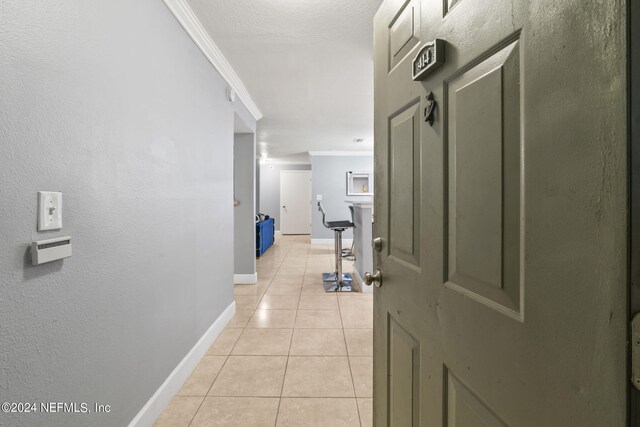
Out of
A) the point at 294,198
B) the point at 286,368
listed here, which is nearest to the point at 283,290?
the point at 286,368

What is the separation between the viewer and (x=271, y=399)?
175cm

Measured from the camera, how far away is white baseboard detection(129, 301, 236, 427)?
149 cm

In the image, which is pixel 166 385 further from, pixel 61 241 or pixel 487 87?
pixel 487 87

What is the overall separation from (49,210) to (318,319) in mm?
2365

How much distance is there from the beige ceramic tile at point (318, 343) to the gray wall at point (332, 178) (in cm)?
524

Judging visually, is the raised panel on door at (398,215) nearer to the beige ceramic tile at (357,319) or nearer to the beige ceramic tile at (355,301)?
the beige ceramic tile at (357,319)

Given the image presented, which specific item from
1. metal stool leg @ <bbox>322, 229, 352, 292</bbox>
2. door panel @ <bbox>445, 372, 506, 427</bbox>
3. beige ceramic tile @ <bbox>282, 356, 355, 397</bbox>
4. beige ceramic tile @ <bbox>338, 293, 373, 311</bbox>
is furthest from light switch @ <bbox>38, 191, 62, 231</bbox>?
metal stool leg @ <bbox>322, 229, 352, 292</bbox>

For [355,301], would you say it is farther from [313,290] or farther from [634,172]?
[634,172]

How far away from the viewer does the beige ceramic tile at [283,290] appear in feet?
12.3

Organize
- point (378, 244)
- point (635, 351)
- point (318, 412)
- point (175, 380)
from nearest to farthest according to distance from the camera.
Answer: point (635, 351) → point (378, 244) → point (318, 412) → point (175, 380)

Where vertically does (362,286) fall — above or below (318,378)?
above

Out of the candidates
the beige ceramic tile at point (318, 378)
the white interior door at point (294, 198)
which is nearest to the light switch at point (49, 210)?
the beige ceramic tile at point (318, 378)

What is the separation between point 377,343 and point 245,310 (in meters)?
2.30

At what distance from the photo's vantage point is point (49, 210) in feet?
3.18
